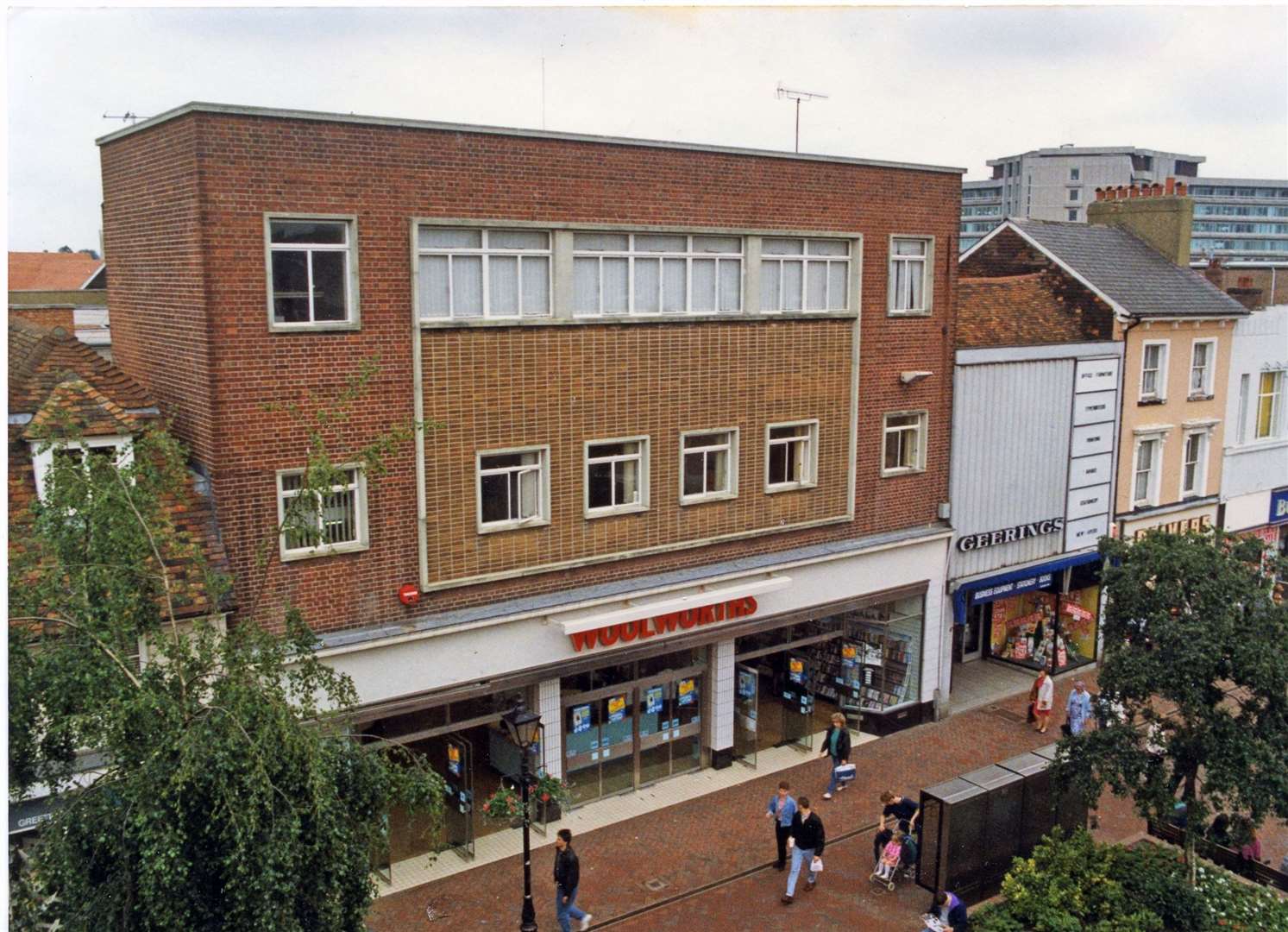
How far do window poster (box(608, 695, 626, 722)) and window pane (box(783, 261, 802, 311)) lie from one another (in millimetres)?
7417

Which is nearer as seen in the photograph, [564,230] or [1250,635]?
[1250,635]

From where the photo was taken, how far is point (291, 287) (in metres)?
15.5

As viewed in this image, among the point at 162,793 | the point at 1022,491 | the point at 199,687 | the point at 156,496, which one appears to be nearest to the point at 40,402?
the point at 156,496

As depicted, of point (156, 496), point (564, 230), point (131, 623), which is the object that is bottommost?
point (131, 623)

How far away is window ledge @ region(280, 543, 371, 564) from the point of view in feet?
51.5

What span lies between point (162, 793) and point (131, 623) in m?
1.58

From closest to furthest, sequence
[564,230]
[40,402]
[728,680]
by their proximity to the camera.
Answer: [40,402], [564,230], [728,680]

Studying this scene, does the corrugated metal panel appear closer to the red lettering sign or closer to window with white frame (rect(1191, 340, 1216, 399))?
window with white frame (rect(1191, 340, 1216, 399))

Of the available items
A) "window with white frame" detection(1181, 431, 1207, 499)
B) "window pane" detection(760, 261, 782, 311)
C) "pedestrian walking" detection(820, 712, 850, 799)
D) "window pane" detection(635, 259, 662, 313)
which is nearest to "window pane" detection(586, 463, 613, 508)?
"window pane" detection(635, 259, 662, 313)

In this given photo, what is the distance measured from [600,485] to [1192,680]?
356 inches

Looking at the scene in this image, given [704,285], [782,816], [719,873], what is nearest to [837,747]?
[782,816]

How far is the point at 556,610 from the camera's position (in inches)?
712

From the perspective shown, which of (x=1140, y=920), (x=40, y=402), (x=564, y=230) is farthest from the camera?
(x=564, y=230)

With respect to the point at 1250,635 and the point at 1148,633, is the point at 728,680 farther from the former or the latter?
the point at 1250,635
